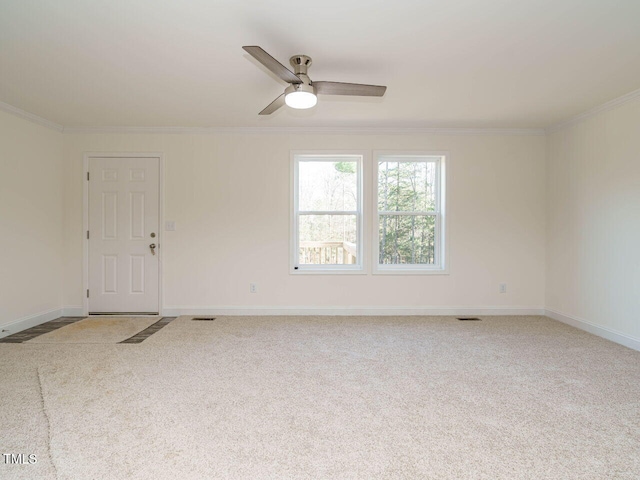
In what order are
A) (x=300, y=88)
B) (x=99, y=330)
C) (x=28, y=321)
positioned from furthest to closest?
1. (x=28, y=321)
2. (x=99, y=330)
3. (x=300, y=88)

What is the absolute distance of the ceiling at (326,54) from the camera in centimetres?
200

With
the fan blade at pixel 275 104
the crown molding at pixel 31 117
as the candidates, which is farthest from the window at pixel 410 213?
the crown molding at pixel 31 117

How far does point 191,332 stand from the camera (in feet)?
12.0

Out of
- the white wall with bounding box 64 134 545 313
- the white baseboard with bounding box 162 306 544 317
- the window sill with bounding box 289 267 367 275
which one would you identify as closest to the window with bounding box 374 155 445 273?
the white wall with bounding box 64 134 545 313

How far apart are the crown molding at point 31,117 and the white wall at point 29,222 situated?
5 cm

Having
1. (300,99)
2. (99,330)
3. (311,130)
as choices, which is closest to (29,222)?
(99,330)

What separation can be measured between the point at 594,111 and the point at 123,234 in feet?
18.7

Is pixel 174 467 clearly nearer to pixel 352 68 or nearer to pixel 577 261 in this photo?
pixel 352 68

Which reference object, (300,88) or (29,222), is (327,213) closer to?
(300,88)

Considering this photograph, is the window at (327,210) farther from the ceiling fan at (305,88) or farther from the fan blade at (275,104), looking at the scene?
the ceiling fan at (305,88)

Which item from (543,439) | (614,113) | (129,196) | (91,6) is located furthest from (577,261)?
(129,196)

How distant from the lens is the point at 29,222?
386 cm

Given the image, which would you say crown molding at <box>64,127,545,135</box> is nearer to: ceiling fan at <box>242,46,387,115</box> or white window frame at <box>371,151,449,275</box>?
white window frame at <box>371,151,449,275</box>

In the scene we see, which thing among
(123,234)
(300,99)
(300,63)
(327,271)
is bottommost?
(327,271)
